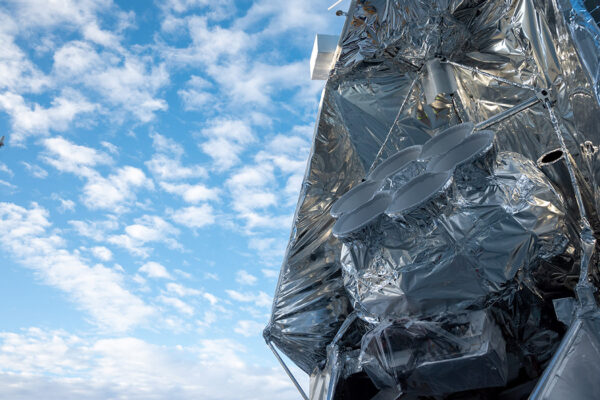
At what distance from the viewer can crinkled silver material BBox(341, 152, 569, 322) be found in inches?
55.9

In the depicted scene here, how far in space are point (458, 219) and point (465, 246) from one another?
8cm

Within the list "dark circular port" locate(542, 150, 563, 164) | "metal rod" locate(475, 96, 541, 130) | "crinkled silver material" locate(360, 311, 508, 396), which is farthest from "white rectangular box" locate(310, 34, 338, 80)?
"crinkled silver material" locate(360, 311, 508, 396)

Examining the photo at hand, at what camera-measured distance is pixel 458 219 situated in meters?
1.46

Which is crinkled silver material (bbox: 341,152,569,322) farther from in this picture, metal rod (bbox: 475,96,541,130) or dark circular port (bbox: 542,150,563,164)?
metal rod (bbox: 475,96,541,130)

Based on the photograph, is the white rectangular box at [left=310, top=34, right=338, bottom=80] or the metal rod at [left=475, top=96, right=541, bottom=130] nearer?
the metal rod at [left=475, top=96, right=541, bottom=130]

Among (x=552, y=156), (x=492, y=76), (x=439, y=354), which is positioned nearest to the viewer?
(x=439, y=354)

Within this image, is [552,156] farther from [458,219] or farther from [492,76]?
[458,219]

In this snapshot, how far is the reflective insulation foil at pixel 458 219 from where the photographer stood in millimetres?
1417

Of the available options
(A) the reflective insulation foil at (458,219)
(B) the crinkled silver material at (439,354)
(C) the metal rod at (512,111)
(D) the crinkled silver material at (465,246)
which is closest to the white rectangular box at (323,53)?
(A) the reflective insulation foil at (458,219)

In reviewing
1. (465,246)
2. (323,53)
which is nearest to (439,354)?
(465,246)

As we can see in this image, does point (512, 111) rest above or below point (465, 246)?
above

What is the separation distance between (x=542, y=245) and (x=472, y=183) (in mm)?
261

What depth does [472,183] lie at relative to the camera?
1.54 metres

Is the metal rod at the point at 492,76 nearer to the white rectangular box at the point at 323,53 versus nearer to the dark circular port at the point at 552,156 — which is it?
the dark circular port at the point at 552,156
